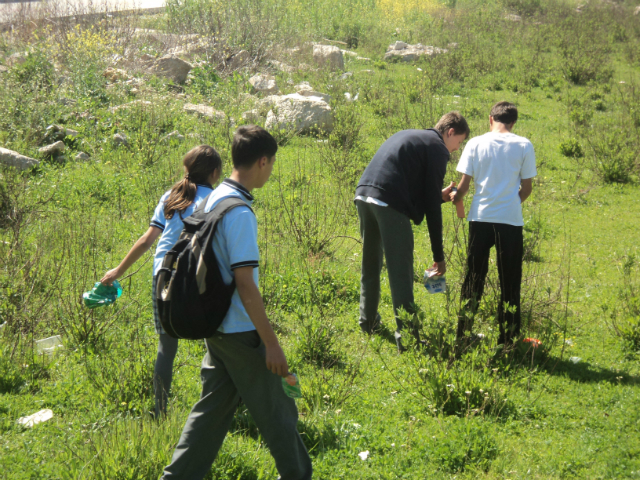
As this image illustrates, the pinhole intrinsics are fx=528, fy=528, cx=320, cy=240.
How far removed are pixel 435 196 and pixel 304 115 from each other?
6893 mm

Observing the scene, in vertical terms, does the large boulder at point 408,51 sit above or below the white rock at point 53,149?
above

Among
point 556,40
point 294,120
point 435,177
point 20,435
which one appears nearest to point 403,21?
point 556,40

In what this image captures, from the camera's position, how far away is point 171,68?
13500 mm

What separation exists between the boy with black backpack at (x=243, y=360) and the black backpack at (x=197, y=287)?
1.8 inches

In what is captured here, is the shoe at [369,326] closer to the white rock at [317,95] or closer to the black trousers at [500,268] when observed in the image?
the black trousers at [500,268]

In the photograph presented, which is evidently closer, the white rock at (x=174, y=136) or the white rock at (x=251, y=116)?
the white rock at (x=174, y=136)

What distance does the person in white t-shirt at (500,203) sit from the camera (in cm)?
416

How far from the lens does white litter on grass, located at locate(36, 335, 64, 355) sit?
4.20m

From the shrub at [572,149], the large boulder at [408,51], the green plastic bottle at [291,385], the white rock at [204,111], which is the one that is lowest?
the shrub at [572,149]

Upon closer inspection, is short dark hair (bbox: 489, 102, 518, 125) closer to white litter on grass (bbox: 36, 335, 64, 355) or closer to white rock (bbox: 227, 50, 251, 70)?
white litter on grass (bbox: 36, 335, 64, 355)

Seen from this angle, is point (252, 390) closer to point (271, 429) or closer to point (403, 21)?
point (271, 429)

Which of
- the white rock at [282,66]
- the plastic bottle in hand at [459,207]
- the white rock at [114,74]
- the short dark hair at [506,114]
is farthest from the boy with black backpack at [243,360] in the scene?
the white rock at [282,66]

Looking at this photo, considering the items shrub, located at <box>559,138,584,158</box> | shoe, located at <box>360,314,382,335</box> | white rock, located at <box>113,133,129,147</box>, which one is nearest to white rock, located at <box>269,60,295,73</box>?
white rock, located at <box>113,133,129,147</box>

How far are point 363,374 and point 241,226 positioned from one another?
2.23m
